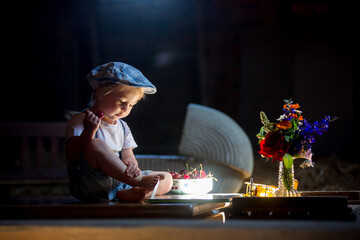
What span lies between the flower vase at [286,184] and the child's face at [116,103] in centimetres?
54

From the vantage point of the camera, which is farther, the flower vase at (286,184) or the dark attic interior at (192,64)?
the dark attic interior at (192,64)

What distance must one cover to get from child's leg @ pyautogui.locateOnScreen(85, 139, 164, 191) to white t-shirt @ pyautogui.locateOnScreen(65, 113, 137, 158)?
86 mm

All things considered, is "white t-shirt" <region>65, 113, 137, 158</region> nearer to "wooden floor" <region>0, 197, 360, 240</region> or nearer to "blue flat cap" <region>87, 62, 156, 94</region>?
"blue flat cap" <region>87, 62, 156, 94</region>

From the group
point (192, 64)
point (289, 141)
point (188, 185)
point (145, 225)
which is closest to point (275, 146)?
point (289, 141)

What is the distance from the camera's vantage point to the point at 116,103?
151 centimetres

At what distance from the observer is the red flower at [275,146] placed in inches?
56.7

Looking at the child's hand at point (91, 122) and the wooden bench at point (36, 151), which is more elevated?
the child's hand at point (91, 122)

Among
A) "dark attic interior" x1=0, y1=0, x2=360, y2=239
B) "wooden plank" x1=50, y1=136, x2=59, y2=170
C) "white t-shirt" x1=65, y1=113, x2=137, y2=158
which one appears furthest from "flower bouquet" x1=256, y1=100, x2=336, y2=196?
"dark attic interior" x1=0, y1=0, x2=360, y2=239

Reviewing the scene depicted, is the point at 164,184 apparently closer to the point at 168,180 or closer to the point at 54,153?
the point at 168,180

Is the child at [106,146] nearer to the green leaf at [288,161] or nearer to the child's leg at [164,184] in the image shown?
the child's leg at [164,184]

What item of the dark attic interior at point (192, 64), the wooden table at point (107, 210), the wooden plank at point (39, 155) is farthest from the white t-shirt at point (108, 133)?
the dark attic interior at point (192, 64)

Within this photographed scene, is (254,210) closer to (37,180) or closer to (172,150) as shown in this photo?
(37,180)

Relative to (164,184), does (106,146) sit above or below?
above

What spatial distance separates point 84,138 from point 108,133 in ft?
0.54
